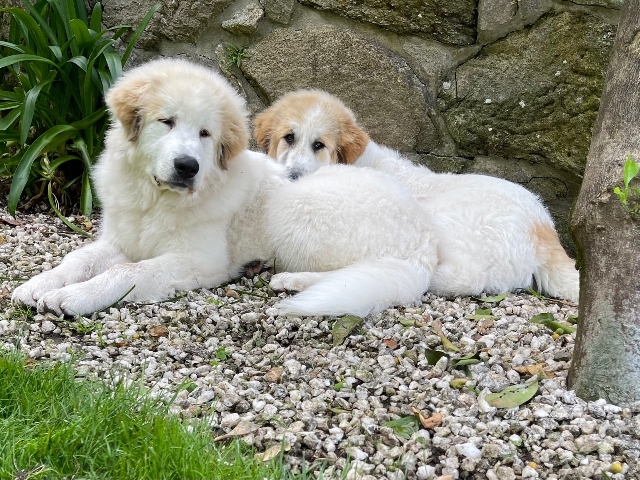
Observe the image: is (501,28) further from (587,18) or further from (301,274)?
(301,274)

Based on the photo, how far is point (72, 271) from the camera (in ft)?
10.8

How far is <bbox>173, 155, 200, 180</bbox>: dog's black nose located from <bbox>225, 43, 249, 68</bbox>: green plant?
5.35 ft

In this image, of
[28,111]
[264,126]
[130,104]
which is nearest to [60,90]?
[28,111]

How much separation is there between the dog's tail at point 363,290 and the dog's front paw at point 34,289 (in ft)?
3.28

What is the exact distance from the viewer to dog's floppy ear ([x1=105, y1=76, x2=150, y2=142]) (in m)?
3.23

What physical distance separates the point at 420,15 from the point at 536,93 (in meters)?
0.84

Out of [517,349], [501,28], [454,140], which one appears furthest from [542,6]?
[517,349]

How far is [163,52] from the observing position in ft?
15.7

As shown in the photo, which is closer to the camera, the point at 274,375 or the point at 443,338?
the point at 274,375

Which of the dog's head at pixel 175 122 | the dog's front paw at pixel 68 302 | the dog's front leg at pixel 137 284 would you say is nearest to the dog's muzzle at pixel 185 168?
the dog's head at pixel 175 122

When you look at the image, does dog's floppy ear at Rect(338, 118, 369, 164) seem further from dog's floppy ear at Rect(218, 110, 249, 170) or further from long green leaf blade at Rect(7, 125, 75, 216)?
long green leaf blade at Rect(7, 125, 75, 216)

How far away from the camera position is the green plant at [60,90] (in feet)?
14.1

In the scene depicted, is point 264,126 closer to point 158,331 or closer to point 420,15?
point 420,15

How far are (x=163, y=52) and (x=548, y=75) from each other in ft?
8.08
